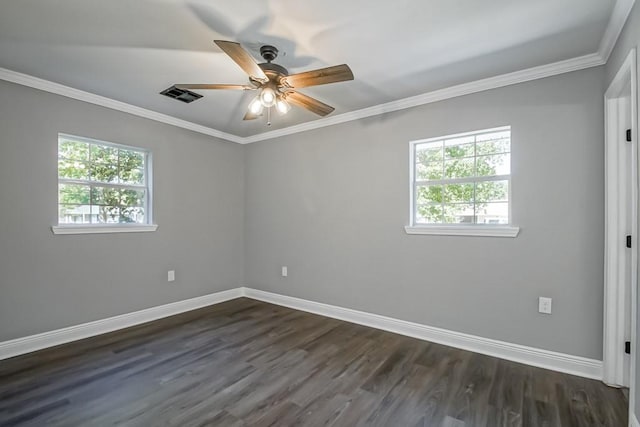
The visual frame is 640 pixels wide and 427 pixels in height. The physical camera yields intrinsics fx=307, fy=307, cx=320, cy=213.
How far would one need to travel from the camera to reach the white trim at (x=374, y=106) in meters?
2.44

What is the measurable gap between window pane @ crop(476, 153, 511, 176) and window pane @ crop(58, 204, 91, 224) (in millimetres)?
3952

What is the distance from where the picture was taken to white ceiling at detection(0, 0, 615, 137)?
184 cm

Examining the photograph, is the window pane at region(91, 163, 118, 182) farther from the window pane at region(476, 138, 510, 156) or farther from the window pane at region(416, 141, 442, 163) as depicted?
the window pane at region(476, 138, 510, 156)

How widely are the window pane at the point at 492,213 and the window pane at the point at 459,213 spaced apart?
70 mm

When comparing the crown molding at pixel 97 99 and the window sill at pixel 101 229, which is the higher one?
the crown molding at pixel 97 99

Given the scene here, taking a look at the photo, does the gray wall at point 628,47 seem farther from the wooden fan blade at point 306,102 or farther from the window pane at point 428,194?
the wooden fan blade at point 306,102

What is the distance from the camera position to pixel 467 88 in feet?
9.33

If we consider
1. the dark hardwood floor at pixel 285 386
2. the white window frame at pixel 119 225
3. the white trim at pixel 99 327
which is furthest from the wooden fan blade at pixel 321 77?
the white trim at pixel 99 327

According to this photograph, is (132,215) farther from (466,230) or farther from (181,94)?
(466,230)

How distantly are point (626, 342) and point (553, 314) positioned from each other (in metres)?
0.43

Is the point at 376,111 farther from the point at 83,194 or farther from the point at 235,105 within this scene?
the point at 83,194

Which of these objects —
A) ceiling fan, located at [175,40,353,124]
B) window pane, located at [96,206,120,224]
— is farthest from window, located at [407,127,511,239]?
window pane, located at [96,206,120,224]

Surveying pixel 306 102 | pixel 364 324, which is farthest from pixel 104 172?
pixel 364 324

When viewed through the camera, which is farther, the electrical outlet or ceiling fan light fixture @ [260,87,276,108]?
the electrical outlet
